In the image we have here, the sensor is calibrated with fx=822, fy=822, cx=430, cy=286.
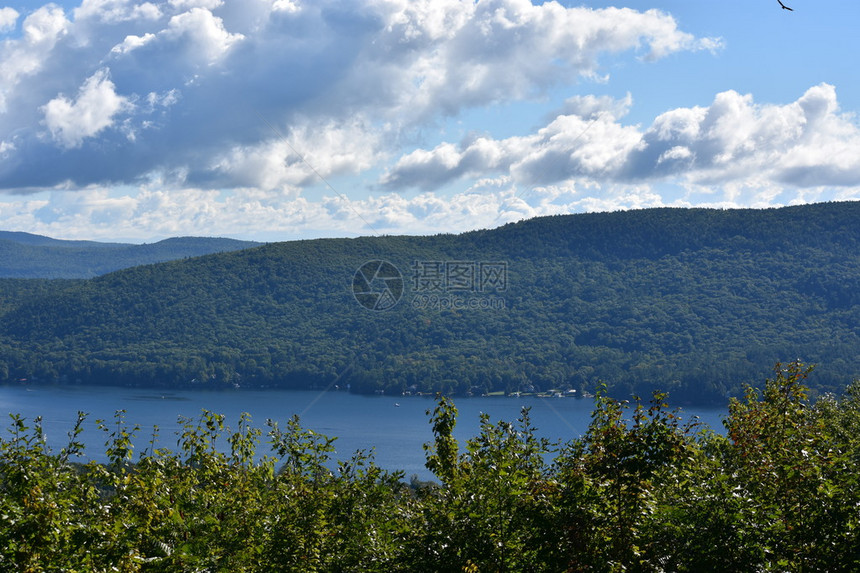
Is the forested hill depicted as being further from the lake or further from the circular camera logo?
the lake

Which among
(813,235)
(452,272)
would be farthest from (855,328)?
(452,272)

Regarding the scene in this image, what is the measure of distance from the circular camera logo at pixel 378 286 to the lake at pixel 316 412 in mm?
33247

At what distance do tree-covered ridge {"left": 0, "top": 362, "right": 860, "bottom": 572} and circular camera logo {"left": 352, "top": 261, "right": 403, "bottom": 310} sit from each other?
14350cm

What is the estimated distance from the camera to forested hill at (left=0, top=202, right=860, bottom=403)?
5118 inches

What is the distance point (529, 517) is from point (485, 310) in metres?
148

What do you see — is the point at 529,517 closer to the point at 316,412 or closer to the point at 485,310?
the point at 316,412

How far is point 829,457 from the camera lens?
353 inches

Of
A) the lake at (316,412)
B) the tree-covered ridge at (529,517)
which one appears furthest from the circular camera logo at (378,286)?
the tree-covered ridge at (529,517)

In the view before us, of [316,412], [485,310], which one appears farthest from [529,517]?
[485,310]

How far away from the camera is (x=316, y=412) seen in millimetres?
104688

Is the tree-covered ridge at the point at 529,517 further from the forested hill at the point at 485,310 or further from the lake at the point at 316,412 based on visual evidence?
the forested hill at the point at 485,310

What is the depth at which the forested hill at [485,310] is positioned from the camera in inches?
5118

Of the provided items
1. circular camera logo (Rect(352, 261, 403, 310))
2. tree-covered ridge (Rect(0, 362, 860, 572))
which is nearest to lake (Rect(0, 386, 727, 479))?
circular camera logo (Rect(352, 261, 403, 310))

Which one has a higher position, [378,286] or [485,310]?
[378,286]
